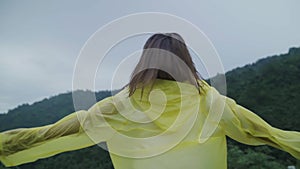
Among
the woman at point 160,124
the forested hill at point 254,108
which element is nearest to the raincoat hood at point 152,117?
the woman at point 160,124

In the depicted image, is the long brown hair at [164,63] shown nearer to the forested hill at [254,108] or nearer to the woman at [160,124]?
the woman at [160,124]

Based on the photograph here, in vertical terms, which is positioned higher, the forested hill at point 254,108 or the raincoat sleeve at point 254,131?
the raincoat sleeve at point 254,131

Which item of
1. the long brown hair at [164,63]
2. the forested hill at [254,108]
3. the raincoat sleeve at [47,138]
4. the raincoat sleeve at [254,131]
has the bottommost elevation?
the forested hill at [254,108]

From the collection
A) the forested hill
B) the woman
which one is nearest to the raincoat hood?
the woman

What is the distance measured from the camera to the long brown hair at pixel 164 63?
128 cm

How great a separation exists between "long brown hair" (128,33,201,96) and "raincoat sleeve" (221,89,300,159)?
0.13m

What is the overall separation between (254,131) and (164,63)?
0.33m

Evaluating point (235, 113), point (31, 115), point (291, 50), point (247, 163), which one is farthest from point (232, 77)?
point (235, 113)

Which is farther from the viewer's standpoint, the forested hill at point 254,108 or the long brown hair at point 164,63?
the forested hill at point 254,108

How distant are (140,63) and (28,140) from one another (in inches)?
15.4

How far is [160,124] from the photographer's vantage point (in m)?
1.31

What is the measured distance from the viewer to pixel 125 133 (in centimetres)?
132

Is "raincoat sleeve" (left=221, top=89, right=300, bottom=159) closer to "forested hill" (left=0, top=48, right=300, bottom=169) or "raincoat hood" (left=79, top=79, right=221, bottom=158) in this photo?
"raincoat hood" (left=79, top=79, right=221, bottom=158)

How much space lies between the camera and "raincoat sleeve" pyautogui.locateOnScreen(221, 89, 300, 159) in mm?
1261
